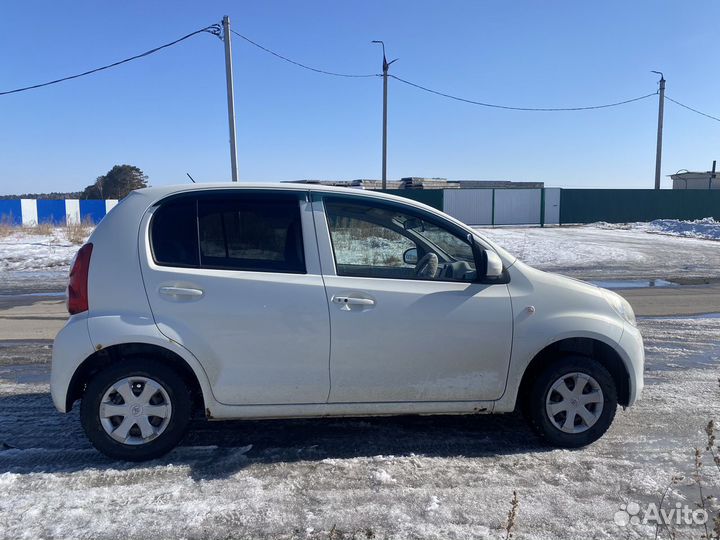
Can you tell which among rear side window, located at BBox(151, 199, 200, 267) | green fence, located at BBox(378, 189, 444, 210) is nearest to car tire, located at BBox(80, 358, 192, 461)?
rear side window, located at BBox(151, 199, 200, 267)

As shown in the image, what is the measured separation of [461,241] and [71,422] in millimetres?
3381

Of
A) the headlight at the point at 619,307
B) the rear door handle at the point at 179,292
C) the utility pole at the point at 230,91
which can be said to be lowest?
the headlight at the point at 619,307

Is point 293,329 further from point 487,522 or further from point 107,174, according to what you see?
point 107,174

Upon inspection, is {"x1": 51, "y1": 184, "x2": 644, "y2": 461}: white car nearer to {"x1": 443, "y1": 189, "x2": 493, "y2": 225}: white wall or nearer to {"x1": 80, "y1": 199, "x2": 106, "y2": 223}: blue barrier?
{"x1": 443, "y1": 189, "x2": 493, "y2": 225}: white wall

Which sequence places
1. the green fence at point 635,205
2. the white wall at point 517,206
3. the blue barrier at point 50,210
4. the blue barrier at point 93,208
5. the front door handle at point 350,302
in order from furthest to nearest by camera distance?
the green fence at point 635,205 < the white wall at point 517,206 < the blue barrier at point 93,208 < the blue barrier at point 50,210 < the front door handle at point 350,302

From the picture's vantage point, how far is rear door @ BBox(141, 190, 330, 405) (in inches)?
147

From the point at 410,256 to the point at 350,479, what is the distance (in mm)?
1653

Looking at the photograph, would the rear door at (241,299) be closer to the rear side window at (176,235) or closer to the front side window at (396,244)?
the rear side window at (176,235)

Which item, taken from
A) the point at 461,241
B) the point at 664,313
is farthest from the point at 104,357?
the point at 664,313

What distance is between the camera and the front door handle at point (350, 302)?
3.79 m

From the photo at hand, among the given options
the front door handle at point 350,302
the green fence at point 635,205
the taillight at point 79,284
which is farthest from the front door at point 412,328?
the green fence at point 635,205

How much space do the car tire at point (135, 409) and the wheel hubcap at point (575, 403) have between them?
2.59 meters

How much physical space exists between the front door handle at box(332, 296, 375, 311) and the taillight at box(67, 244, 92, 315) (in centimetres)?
163

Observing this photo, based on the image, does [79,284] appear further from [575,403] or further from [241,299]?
[575,403]
